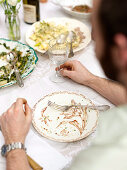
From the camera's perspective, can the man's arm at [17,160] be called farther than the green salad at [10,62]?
No

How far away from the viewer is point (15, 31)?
165 centimetres

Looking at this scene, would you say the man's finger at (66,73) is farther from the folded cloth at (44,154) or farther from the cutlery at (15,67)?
the folded cloth at (44,154)

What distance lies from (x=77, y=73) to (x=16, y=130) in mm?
483

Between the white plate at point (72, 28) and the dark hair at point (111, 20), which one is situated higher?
the dark hair at point (111, 20)

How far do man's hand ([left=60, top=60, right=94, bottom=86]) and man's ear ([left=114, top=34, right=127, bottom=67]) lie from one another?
72cm

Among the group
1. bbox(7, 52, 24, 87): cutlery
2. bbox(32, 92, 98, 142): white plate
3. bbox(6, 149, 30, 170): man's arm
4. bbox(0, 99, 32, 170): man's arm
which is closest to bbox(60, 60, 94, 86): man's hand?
bbox(32, 92, 98, 142): white plate

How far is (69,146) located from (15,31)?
91cm

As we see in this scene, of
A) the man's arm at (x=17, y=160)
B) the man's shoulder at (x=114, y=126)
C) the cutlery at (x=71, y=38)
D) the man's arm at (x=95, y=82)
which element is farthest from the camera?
the cutlery at (x=71, y=38)

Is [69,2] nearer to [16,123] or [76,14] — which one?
[76,14]

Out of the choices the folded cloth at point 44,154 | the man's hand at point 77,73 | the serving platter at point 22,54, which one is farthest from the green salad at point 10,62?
the folded cloth at point 44,154

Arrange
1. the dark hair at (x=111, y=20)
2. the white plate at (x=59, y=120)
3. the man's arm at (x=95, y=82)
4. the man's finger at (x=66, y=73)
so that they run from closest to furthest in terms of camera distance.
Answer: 1. the dark hair at (x=111, y=20)
2. the white plate at (x=59, y=120)
3. the man's arm at (x=95, y=82)
4. the man's finger at (x=66, y=73)

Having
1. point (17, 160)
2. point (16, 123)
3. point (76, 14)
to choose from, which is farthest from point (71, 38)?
point (17, 160)

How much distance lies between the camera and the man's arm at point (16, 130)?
3.07ft

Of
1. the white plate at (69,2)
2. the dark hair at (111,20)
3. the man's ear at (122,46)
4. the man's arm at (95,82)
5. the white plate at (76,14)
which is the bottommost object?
the man's arm at (95,82)
